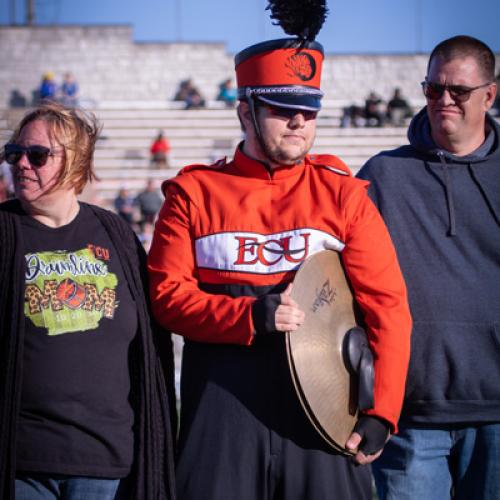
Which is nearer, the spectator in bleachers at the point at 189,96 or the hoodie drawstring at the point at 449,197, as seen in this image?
the hoodie drawstring at the point at 449,197

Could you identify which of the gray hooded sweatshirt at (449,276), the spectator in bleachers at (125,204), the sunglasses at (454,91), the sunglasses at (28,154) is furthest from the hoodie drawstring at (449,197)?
the spectator in bleachers at (125,204)

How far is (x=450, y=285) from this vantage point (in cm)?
312

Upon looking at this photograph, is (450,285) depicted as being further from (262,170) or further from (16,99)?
(16,99)

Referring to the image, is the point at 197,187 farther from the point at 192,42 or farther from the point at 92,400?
the point at 192,42

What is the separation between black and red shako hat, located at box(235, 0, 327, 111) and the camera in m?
2.91

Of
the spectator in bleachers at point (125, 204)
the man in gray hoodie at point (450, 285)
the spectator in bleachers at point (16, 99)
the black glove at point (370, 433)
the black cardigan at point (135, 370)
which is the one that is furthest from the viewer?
the spectator in bleachers at point (16, 99)

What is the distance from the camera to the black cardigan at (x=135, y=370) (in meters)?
2.64

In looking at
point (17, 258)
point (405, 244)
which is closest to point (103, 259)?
point (17, 258)

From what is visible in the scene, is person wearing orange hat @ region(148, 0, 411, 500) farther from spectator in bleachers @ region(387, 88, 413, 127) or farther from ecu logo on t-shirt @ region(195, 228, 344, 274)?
spectator in bleachers @ region(387, 88, 413, 127)

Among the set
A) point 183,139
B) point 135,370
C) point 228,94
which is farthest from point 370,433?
point 228,94

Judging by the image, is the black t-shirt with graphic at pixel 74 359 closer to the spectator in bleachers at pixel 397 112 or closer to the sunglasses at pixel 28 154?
the sunglasses at pixel 28 154

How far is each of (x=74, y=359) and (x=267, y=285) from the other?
64 cm

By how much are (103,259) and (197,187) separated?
0.39 metres

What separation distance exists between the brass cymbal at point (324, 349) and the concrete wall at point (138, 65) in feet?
88.4
